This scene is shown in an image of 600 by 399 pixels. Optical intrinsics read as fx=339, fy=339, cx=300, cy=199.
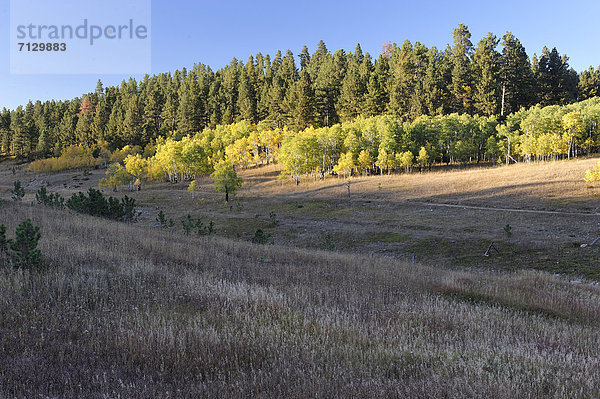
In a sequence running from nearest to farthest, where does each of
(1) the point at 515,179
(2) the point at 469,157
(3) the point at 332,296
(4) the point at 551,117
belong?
(3) the point at 332,296 → (1) the point at 515,179 → (4) the point at 551,117 → (2) the point at 469,157

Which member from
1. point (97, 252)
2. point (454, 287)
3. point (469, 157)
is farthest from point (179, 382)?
point (469, 157)

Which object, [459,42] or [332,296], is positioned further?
[459,42]

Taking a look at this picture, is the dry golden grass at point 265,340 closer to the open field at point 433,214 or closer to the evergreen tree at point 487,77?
the open field at point 433,214

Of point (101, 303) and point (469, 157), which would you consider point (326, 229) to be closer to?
point (101, 303)

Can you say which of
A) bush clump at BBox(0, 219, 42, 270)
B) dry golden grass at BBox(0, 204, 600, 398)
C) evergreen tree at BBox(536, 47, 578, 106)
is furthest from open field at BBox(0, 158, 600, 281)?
evergreen tree at BBox(536, 47, 578, 106)

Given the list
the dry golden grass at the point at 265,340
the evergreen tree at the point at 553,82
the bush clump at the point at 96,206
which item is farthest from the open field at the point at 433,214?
the evergreen tree at the point at 553,82

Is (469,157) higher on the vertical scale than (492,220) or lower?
higher

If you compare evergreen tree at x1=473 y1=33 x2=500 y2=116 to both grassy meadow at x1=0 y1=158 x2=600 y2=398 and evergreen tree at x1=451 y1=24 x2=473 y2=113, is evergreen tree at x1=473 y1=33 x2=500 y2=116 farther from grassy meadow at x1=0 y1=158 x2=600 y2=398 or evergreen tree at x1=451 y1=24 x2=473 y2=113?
grassy meadow at x1=0 y1=158 x2=600 y2=398

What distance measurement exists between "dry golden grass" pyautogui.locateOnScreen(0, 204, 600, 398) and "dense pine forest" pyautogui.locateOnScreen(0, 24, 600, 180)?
63.3 metres

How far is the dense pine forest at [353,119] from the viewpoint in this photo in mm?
72750

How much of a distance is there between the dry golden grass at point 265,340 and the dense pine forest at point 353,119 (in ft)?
208

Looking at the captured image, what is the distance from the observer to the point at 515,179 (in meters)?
55.2

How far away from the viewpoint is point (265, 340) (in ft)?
17.0

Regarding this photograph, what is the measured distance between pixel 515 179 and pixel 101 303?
6261 cm
